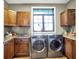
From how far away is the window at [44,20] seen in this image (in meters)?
7.38

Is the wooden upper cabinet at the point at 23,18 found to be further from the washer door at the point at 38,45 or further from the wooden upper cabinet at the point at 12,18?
the washer door at the point at 38,45

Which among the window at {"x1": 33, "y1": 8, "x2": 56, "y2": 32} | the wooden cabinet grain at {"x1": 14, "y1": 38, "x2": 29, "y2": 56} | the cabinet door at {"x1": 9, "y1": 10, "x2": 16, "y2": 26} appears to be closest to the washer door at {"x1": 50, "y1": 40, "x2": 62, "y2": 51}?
the wooden cabinet grain at {"x1": 14, "y1": 38, "x2": 29, "y2": 56}

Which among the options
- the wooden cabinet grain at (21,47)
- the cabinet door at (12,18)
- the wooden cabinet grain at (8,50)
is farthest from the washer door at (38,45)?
the cabinet door at (12,18)

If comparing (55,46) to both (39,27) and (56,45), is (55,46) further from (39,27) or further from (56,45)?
(39,27)

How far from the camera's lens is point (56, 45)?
604cm

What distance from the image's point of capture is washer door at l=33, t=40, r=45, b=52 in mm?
5973

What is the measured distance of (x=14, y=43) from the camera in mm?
6199

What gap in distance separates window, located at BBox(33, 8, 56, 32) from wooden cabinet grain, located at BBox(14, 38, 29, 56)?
1.25m

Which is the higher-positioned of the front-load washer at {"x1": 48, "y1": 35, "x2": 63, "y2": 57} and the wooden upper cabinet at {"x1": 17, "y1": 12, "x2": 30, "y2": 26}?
the wooden upper cabinet at {"x1": 17, "y1": 12, "x2": 30, "y2": 26}

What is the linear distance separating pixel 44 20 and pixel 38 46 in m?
1.92

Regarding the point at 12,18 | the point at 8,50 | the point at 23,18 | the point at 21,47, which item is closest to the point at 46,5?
the point at 23,18

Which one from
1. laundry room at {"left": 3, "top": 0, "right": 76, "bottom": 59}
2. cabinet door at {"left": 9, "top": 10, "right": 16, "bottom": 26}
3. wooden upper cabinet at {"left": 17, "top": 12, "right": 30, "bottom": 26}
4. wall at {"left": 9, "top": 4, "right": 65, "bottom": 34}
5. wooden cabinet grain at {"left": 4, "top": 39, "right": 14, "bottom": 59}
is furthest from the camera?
wall at {"left": 9, "top": 4, "right": 65, "bottom": 34}

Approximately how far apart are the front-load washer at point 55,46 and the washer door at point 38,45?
0.30 meters

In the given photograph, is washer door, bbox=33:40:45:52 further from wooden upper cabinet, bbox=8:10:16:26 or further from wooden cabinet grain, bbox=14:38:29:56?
wooden upper cabinet, bbox=8:10:16:26
